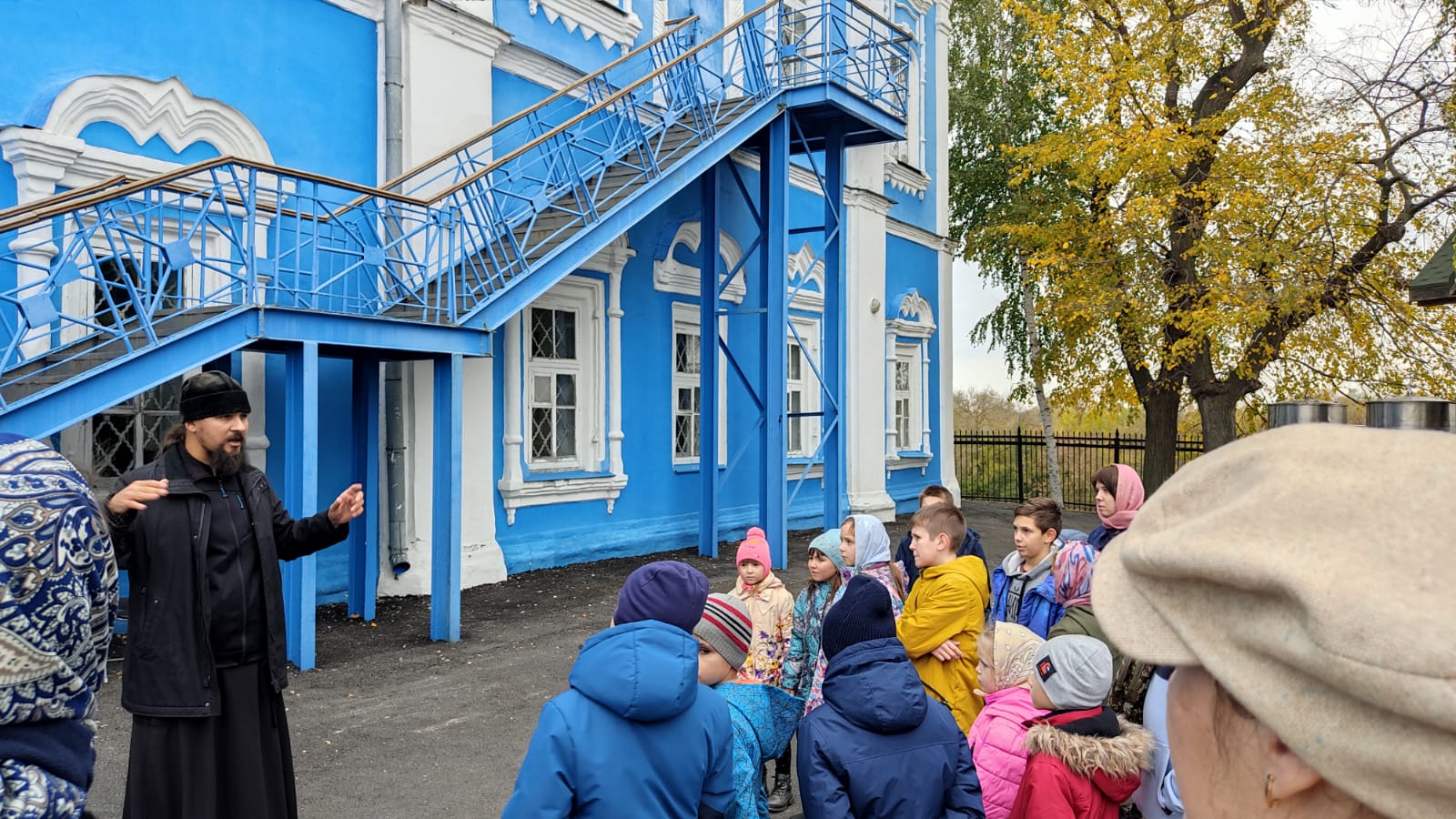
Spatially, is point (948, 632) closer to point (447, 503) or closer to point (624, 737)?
point (624, 737)

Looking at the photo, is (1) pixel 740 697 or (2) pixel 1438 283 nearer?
(1) pixel 740 697

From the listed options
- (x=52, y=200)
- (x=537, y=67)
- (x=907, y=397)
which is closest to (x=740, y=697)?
(x=52, y=200)

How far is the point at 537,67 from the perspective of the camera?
32.2ft

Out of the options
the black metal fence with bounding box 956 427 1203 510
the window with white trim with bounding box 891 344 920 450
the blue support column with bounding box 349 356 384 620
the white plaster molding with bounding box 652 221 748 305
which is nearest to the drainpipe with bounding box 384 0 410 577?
the blue support column with bounding box 349 356 384 620

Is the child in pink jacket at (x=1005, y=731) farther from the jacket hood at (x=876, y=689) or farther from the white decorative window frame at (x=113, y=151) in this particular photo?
the white decorative window frame at (x=113, y=151)

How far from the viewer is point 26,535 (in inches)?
52.3

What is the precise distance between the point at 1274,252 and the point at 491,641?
399 inches

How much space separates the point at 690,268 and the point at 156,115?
5922 mm

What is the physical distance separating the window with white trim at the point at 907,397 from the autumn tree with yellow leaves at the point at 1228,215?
7.23ft

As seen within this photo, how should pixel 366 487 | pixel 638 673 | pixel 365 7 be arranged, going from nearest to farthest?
pixel 638 673, pixel 366 487, pixel 365 7

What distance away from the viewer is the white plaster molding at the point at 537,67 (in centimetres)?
945

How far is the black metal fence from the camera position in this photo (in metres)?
21.0

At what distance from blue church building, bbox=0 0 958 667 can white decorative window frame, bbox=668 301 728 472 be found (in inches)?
1.9

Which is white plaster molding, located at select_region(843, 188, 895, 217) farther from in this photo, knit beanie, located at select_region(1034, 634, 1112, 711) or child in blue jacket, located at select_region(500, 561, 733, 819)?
child in blue jacket, located at select_region(500, 561, 733, 819)
